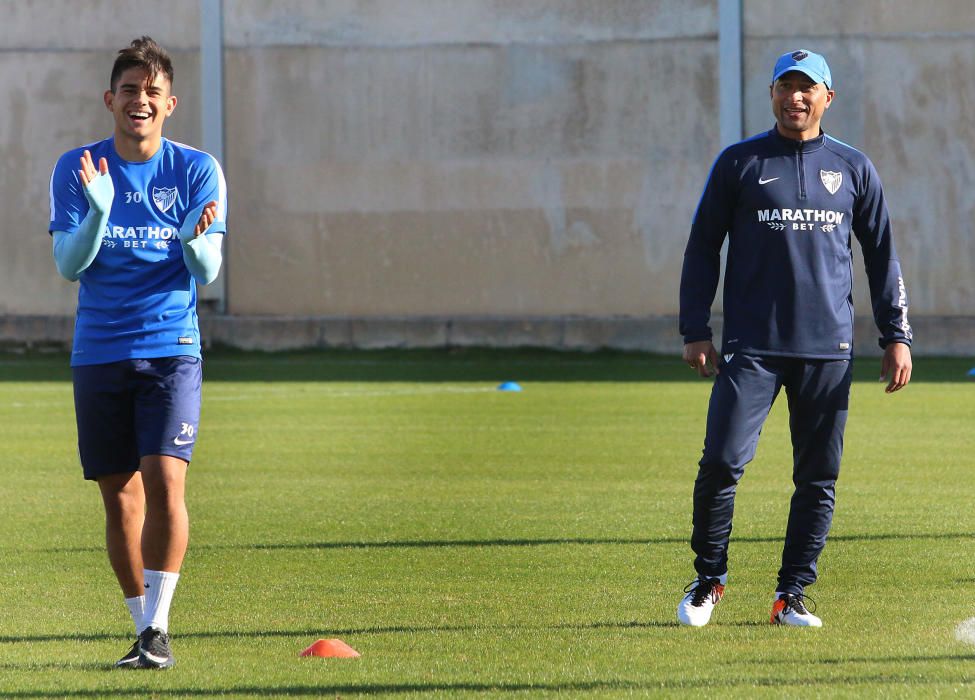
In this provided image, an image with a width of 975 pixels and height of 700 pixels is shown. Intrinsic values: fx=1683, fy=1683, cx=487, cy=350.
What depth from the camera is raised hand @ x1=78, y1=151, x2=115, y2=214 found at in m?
5.62

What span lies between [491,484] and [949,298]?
67.0ft

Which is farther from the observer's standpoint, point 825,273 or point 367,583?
point 367,583

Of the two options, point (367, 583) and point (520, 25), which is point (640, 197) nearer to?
point (520, 25)

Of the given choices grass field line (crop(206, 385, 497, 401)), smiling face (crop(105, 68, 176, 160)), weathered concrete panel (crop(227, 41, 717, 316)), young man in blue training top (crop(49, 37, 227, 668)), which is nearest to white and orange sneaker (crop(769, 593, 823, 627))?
young man in blue training top (crop(49, 37, 227, 668))

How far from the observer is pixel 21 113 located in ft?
103

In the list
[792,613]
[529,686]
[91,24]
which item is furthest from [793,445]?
[91,24]

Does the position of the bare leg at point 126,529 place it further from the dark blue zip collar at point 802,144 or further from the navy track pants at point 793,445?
the dark blue zip collar at point 802,144

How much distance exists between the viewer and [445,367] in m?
26.4

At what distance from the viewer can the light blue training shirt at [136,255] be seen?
586 centimetres

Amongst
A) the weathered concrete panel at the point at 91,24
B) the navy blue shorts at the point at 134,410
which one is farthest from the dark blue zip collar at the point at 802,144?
the weathered concrete panel at the point at 91,24

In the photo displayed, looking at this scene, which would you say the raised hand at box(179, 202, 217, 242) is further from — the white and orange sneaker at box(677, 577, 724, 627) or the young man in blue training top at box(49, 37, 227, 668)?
the white and orange sneaker at box(677, 577, 724, 627)

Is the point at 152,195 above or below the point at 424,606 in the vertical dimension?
above

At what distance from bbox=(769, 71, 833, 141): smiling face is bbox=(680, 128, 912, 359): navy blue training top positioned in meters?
0.06

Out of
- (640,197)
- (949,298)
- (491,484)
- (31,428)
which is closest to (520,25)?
(640,197)
